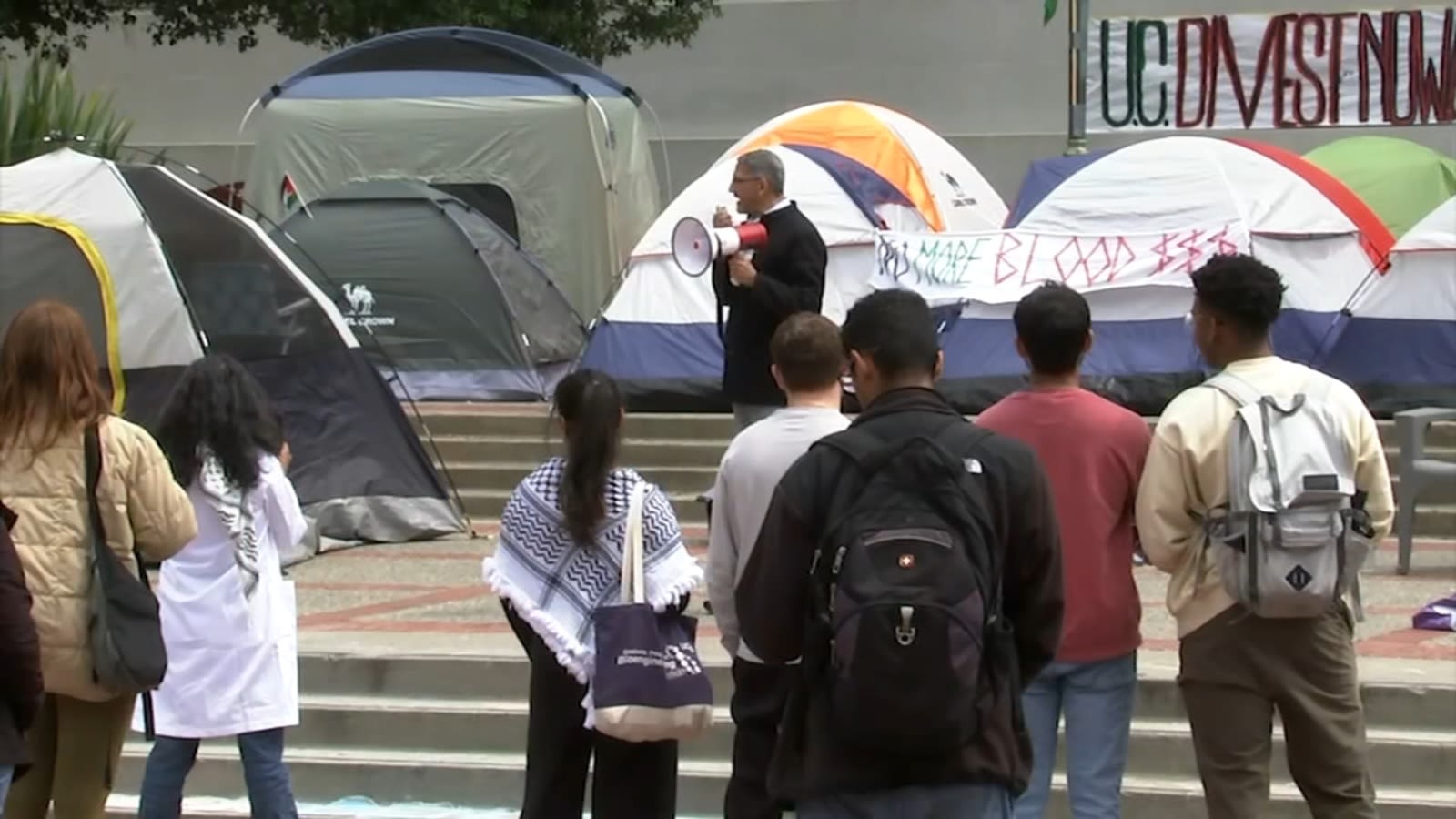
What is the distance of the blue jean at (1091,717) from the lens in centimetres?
534

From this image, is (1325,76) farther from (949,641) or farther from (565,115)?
(949,641)

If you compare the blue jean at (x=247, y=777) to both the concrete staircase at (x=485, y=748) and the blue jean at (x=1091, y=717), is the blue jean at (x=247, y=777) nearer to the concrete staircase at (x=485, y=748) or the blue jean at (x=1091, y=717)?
the concrete staircase at (x=485, y=748)

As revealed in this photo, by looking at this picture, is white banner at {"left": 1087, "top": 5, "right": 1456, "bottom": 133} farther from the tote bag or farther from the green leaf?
the tote bag

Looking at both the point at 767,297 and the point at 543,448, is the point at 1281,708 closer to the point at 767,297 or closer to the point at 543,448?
the point at 767,297

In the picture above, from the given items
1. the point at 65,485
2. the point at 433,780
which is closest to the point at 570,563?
the point at 65,485

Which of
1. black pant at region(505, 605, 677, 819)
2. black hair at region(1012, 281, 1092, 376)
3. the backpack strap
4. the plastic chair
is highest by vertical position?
black hair at region(1012, 281, 1092, 376)

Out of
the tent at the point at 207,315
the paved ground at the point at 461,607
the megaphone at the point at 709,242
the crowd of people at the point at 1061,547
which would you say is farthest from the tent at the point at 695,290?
the crowd of people at the point at 1061,547

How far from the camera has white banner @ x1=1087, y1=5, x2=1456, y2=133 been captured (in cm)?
1897

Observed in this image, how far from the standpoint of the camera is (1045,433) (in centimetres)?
529

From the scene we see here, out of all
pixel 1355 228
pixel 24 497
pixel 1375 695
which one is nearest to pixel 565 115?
pixel 1355 228

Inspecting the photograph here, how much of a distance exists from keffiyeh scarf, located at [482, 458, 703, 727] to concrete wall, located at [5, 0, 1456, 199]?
20.5 meters

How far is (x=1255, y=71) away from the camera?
63.7ft

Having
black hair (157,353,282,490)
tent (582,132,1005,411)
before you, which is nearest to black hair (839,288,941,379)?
black hair (157,353,282,490)

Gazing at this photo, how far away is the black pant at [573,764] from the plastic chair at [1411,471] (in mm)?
5875
